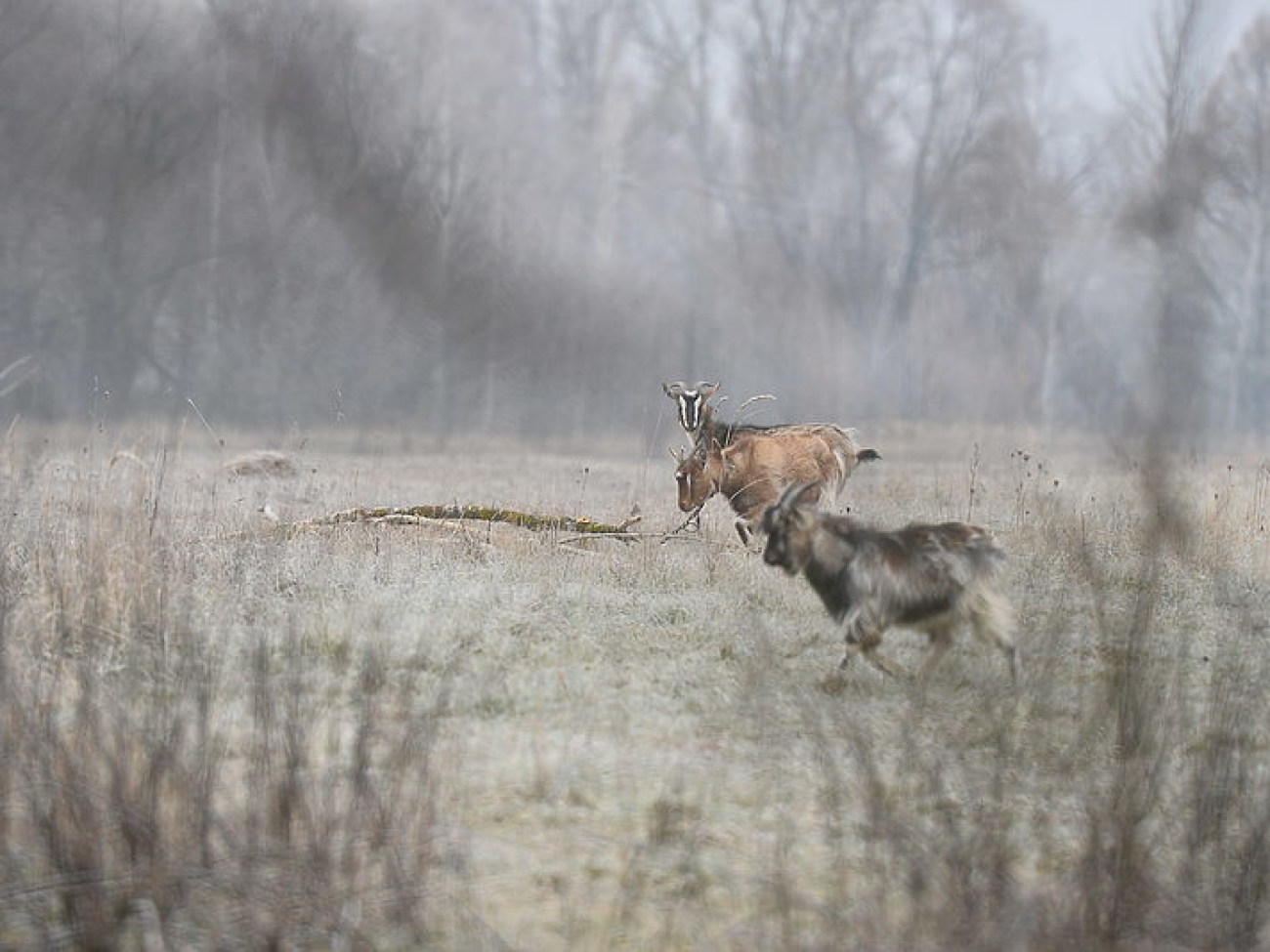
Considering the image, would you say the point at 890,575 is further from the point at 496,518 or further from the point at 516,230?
the point at 516,230

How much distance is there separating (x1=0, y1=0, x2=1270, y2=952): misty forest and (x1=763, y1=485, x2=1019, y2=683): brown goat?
0.02 metres

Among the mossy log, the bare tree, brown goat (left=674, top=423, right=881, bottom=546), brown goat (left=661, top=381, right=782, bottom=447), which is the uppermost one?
the bare tree

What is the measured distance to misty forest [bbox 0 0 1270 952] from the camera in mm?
3064

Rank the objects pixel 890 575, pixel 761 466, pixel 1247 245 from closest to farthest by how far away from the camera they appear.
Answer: pixel 890 575 → pixel 761 466 → pixel 1247 245

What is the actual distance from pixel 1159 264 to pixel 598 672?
2417 mm

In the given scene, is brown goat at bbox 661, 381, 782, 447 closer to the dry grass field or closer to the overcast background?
the dry grass field

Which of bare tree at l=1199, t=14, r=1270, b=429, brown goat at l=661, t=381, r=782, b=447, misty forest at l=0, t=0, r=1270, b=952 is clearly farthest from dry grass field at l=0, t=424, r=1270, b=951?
bare tree at l=1199, t=14, r=1270, b=429

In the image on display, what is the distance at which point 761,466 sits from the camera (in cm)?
898

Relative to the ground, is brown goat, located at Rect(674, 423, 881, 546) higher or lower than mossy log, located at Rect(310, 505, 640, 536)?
higher

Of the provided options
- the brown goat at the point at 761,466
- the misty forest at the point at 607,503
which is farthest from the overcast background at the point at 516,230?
the brown goat at the point at 761,466

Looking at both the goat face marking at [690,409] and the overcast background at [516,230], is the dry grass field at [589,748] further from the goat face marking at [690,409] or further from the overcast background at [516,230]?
the overcast background at [516,230]

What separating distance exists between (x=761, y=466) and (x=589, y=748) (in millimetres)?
4643

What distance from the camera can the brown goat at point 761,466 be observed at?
28.0 feet

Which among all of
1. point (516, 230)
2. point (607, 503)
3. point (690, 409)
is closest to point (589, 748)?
point (690, 409)
